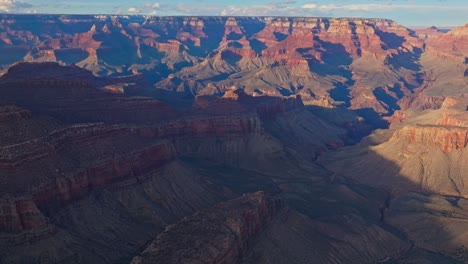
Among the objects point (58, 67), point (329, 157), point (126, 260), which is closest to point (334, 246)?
point (126, 260)

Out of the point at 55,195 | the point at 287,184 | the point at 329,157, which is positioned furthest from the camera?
the point at 329,157

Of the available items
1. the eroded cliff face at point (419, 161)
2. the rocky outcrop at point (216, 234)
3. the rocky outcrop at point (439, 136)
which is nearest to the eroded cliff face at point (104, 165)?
the rocky outcrop at point (216, 234)

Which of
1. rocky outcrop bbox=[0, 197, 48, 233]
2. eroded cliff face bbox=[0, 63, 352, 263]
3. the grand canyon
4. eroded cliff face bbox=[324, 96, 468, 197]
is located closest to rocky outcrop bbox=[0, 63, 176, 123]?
eroded cliff face bbox=[0, 63, 352, 263]

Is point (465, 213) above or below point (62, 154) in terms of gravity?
A: below

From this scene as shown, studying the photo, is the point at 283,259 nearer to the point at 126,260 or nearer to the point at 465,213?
the point at 126,260

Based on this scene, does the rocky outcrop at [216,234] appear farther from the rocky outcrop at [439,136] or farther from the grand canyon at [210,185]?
the rocky outcrop at [439,136]

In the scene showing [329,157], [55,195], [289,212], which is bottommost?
[329,157]

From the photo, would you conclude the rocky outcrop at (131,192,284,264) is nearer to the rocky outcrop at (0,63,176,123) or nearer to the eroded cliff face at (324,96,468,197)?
the rocky outcrop at (0,63,176,123)

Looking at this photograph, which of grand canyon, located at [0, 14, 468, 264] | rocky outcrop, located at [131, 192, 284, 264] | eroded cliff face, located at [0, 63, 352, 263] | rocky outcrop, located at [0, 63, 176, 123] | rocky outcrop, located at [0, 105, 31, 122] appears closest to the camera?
rocky outcrop, located at [131, 192, 284, 264]

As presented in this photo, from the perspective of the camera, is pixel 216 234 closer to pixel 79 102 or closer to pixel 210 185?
pixel 210 185
